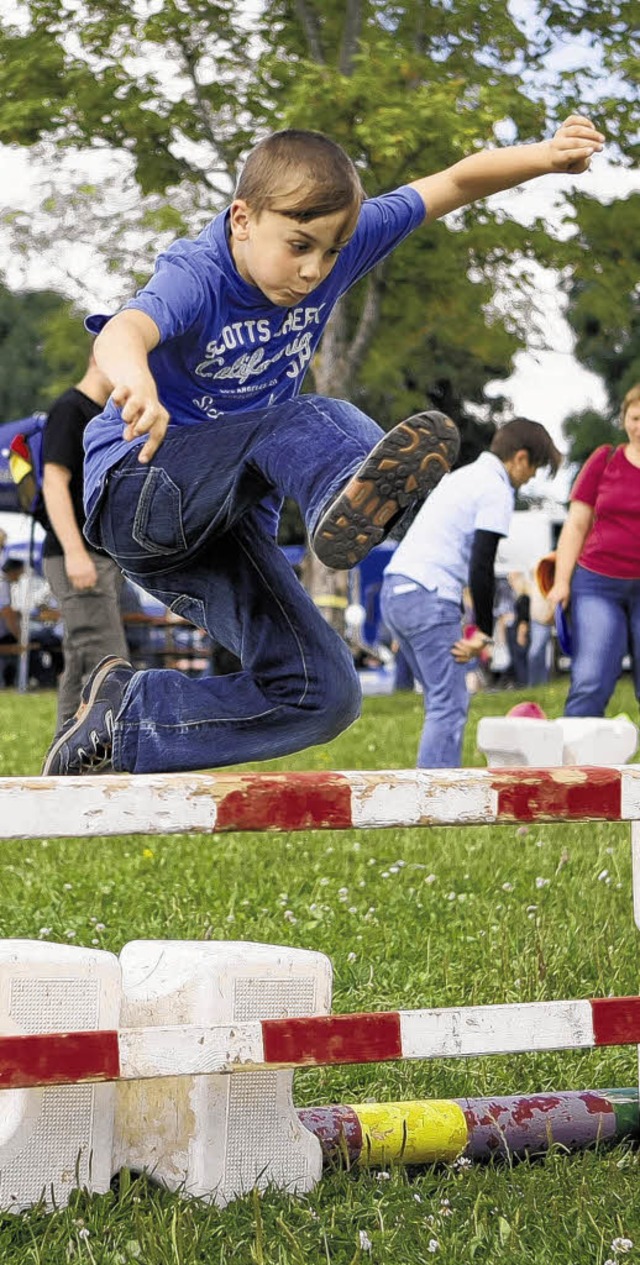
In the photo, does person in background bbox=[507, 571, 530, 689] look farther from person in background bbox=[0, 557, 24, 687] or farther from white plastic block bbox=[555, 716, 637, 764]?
white plastic block bbox=[555, 716, 637, 764]

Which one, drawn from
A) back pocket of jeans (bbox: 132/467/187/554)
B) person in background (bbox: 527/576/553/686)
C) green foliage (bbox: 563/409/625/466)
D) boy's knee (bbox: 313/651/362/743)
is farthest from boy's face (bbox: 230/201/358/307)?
green foliage (bbox: 563/409/625/466)

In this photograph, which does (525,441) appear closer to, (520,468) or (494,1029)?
(520,468)

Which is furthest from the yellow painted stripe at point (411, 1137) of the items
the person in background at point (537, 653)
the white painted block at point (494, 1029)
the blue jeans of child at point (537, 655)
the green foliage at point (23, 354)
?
the green foliage at point (23, 354)

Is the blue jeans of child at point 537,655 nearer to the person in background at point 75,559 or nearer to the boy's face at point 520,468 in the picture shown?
the boy's face at point 520,468

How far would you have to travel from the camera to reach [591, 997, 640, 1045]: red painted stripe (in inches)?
101

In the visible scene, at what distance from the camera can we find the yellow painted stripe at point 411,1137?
111 inches

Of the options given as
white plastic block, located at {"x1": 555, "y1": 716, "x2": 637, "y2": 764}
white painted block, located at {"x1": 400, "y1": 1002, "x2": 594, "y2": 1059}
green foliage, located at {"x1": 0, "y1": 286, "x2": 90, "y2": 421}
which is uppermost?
white painted block, located at {"x1": 400, "y1": 1002, "x2": 594, "y2": 1059}

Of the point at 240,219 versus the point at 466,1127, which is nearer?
the point at 466,1127

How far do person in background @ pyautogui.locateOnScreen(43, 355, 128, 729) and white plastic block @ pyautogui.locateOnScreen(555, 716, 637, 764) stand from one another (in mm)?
2309

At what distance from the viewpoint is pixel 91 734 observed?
379 cm

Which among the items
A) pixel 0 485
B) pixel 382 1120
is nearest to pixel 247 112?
pixel 0 485

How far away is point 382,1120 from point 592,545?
4920 mm

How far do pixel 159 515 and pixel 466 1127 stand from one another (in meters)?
1.48

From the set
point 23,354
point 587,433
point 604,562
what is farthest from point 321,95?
point 23,354
